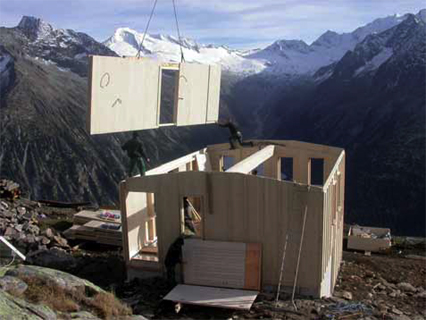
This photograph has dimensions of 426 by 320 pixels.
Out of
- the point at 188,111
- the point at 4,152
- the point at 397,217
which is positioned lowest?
the point at 397,217

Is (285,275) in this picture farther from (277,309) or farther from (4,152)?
(4,152)

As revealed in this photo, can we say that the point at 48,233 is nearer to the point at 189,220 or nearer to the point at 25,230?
the point at 25,230

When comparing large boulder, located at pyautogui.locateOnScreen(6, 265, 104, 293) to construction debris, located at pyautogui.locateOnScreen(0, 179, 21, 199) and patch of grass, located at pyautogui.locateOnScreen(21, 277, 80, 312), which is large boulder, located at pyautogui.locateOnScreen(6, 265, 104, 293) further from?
construction debris, located at pyautogui.locateOnScreen(0, 179, 21, 199)

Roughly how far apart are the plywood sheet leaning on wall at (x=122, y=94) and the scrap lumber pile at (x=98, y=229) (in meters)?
4.49

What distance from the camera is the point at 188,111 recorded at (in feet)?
49.8

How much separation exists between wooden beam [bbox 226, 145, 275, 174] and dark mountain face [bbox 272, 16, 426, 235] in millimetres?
38606

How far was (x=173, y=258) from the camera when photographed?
11.2 metres

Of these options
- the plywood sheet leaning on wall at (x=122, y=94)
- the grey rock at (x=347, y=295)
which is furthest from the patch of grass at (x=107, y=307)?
the grey rock at (x=347, y=295)

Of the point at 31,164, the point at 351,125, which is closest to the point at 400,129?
the point at 351,125

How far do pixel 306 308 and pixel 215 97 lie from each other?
8326 mm

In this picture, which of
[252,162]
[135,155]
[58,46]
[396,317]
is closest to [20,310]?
[135,155]

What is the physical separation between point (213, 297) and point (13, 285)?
Answer: 168 inches

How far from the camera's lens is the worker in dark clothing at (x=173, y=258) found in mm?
11165

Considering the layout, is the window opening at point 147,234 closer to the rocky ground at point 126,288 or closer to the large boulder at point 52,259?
the rocky ground at point 126,288
